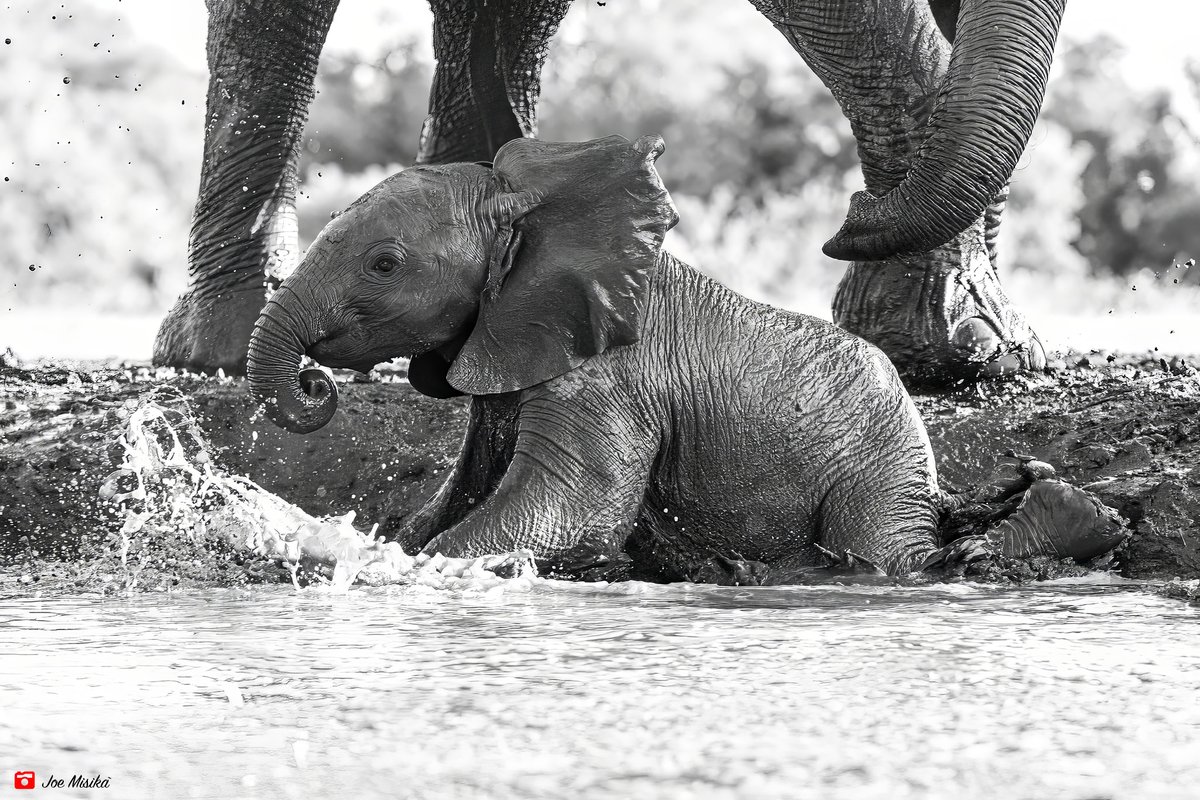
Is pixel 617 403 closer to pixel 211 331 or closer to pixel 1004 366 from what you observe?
pixel 1004 366

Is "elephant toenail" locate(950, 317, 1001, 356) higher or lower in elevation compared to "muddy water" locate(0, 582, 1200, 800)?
higher

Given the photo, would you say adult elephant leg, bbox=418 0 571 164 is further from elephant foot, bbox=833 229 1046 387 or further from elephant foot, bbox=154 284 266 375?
elephant foot, bbox=833 229 1046 387

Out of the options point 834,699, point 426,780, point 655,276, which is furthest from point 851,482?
point 426,780

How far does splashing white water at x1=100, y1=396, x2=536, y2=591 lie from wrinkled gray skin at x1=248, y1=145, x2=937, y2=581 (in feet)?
0.40

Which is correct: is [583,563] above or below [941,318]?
below

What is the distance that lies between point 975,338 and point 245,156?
2.81 m

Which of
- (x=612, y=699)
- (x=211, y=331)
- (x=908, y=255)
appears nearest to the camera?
(x=612, y=699)

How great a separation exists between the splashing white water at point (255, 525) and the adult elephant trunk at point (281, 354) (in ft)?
1.01

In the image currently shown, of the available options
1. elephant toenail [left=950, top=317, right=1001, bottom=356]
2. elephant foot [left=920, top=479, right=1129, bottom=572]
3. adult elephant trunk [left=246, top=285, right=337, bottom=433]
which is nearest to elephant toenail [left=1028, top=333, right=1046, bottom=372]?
elephant toenail [left=950, top=317, right=1001, bottom=356]

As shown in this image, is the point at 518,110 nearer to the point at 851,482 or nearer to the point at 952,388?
the point at 952,388

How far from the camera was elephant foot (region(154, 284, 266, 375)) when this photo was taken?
652cm

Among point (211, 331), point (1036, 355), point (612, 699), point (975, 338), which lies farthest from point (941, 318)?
point (612, 699)

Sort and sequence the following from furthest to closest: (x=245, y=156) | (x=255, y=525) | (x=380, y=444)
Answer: (x=245, y=156)
(x=380, y=444)
(x=255, y=525)

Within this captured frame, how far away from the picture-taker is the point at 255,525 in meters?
4.56
